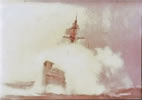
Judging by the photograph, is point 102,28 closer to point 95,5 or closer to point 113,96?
point 95,5

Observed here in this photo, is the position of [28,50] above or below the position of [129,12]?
below

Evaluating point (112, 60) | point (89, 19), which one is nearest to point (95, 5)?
point (89, 19)

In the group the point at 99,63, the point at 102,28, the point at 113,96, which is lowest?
the point at 113,96

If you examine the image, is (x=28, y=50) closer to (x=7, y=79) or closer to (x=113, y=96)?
(x=7, y=79)

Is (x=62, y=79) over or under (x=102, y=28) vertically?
under

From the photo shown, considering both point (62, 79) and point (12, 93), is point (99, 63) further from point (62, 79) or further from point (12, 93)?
point (12, 93)

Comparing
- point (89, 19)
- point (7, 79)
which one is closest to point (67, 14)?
point (89, 19)

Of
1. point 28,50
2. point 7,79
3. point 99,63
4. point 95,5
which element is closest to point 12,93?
point 7,79
